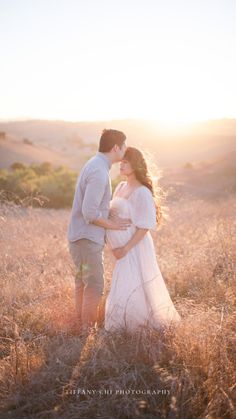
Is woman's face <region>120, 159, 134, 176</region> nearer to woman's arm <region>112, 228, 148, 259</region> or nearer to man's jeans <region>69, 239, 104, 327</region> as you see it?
woman's arm <region>112, 228, 148, 259</region>

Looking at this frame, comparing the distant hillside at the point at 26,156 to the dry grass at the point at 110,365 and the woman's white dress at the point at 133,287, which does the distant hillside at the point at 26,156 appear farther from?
the woman's white dress at the point at 133,287

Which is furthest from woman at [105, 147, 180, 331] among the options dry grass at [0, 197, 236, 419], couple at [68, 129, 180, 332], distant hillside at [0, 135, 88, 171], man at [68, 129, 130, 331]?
distant hillside at [0, 135, 88, 171]

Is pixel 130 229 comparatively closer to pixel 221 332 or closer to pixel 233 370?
pixel 221 332

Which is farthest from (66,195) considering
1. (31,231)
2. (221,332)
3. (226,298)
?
(221,332)

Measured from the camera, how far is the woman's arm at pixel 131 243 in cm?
399

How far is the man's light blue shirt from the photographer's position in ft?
12.5

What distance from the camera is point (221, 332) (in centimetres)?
344

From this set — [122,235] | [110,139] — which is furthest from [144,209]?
[110,139]

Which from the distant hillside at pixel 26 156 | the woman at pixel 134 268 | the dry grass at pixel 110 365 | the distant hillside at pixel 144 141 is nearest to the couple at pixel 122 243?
the woman at pixel 134 268

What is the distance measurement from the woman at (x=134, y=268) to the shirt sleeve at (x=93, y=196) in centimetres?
30

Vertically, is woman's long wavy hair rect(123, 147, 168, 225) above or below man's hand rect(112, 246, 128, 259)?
above

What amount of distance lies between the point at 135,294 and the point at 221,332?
968 mm

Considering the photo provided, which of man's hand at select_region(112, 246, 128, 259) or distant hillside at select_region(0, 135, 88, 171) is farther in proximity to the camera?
distant hillside at select_region(0, 135, 88, 171)

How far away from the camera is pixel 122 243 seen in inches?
161
